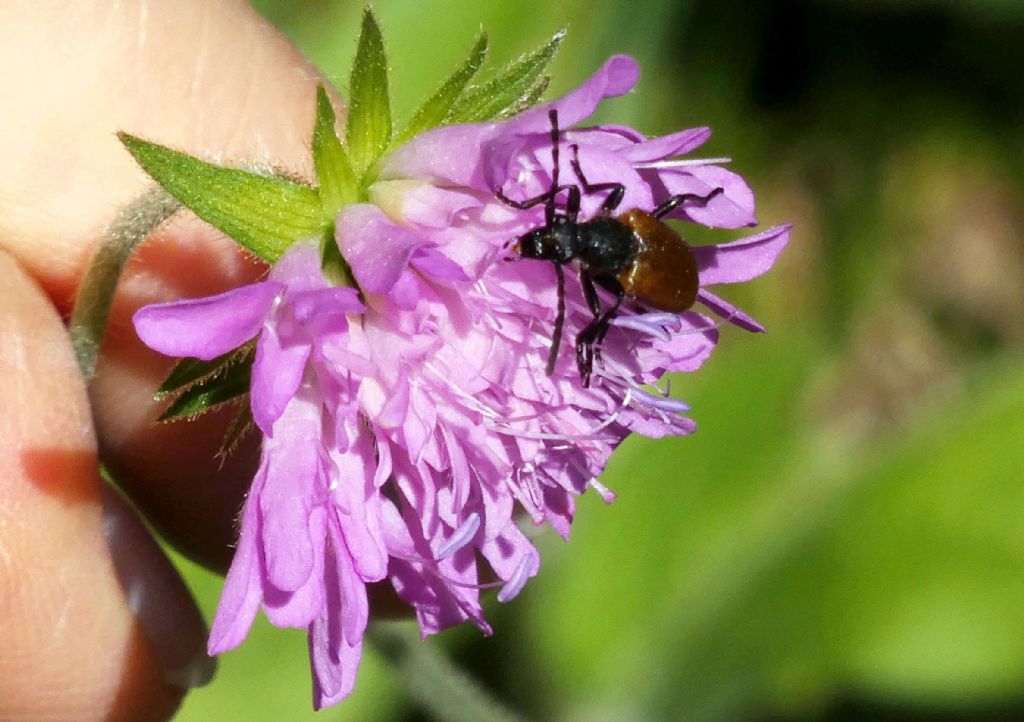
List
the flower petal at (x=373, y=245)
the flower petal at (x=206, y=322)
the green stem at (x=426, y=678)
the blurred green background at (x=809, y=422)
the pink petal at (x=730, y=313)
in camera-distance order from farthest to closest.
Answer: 1. the blurred green background at (x=809, y=422)
2. the green stem at (x=426, y=678)
3. the pink petal at (x=730, y=313)
4. the flower petal at (x=373, y=245)
5. the flower petal at (x=206, y=322)

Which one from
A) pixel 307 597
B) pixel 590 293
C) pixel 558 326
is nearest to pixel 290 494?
pixel 307 597

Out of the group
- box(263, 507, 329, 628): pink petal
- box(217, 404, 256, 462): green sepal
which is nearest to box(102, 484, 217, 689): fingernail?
box(217, 404, 256, 462): green sepal

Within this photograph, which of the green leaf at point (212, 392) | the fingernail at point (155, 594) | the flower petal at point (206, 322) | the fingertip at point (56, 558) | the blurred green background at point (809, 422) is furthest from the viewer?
the blurred green background at point (809, 422)

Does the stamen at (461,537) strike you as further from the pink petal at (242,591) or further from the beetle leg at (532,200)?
the beetle leg at (532,200)

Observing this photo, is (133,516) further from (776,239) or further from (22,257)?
(776,239)

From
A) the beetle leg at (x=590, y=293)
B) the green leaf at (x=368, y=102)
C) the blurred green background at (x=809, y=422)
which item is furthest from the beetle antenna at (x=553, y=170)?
the blurred green background at (x=809, y=422)

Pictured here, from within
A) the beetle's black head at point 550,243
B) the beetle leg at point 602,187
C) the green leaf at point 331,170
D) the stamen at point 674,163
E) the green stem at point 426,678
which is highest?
the stamen at point 674,163

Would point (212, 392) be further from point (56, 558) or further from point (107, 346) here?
point (107, 346)
